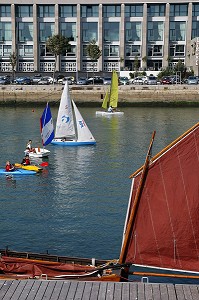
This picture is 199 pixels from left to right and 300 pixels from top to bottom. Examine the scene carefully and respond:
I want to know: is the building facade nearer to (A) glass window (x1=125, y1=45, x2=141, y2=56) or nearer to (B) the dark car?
(A) glass window (x1=125, y1=45, x2=141, y2=56)

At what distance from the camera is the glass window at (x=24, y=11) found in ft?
473

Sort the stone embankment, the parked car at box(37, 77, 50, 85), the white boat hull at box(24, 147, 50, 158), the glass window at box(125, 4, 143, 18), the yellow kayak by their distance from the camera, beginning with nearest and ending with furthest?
the yellow kayak → the white boat hull at box(24, 147, 50, 158) → the stone embankment → the parked car at box(37, 77, 50, 85) → the glass window at box(125, 4, 143, 18)

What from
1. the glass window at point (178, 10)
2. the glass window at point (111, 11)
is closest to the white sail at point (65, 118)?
the glass window at point (111, 11)

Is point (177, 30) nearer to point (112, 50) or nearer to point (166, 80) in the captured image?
point (112, 50)

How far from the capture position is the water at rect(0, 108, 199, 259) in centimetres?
2870

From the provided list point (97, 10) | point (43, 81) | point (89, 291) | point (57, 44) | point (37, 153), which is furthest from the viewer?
point (97, 10)

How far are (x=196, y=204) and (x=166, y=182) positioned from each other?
1.20 m

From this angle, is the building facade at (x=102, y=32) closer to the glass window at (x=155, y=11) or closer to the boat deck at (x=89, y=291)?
the glass window at (x=155, y=11)

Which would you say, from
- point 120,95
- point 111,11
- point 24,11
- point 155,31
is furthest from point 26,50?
point 120,95

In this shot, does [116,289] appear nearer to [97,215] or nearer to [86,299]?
[86,299]

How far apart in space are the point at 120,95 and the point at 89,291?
9159 cm

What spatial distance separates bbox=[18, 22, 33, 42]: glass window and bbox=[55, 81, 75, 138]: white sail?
89.1m

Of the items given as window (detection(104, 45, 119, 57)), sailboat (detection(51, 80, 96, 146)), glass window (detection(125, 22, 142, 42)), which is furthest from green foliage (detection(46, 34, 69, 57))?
sailboat (detection(51, 80, 96, 146))

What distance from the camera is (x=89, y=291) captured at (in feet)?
60.5
